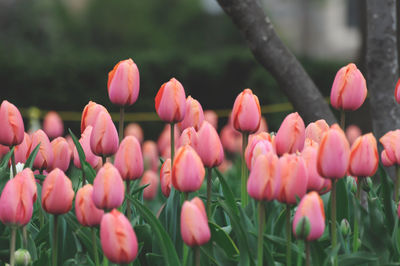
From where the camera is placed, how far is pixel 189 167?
5.80ft

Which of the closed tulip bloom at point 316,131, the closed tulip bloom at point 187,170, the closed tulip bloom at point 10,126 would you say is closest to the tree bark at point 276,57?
the closed tulip bloom at point 316,131

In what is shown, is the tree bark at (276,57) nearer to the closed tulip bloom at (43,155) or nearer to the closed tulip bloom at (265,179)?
the closed tulip bloom at (43,155)

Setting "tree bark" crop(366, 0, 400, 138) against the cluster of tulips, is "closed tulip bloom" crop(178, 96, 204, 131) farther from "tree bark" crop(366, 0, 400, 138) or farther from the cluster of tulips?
"tree bark" crop(366, 0, 400, 138)

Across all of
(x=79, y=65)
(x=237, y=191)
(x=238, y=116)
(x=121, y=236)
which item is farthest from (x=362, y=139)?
(x=79, y=65)

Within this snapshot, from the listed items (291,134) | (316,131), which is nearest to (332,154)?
(291,134)

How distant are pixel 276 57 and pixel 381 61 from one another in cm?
47

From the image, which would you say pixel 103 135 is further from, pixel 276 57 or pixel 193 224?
pixel 276 57

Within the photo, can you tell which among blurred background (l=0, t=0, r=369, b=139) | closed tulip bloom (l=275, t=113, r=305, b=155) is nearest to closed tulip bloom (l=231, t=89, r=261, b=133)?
closed tulip bloom (l=275, t=113, r=305, b=155)

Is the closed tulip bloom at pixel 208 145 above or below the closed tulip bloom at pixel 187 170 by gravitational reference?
above

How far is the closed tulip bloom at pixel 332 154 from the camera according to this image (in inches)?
67.5

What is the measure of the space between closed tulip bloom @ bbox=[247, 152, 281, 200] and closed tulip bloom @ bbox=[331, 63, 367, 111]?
621 millimetres

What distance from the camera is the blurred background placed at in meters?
10.4

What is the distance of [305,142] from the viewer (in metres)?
Answer: 2.10

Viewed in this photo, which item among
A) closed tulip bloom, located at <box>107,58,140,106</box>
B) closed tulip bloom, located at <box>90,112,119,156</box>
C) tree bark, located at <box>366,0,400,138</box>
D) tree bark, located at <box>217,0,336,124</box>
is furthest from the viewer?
tree bark, located at <box>217,0,336,124</box>
